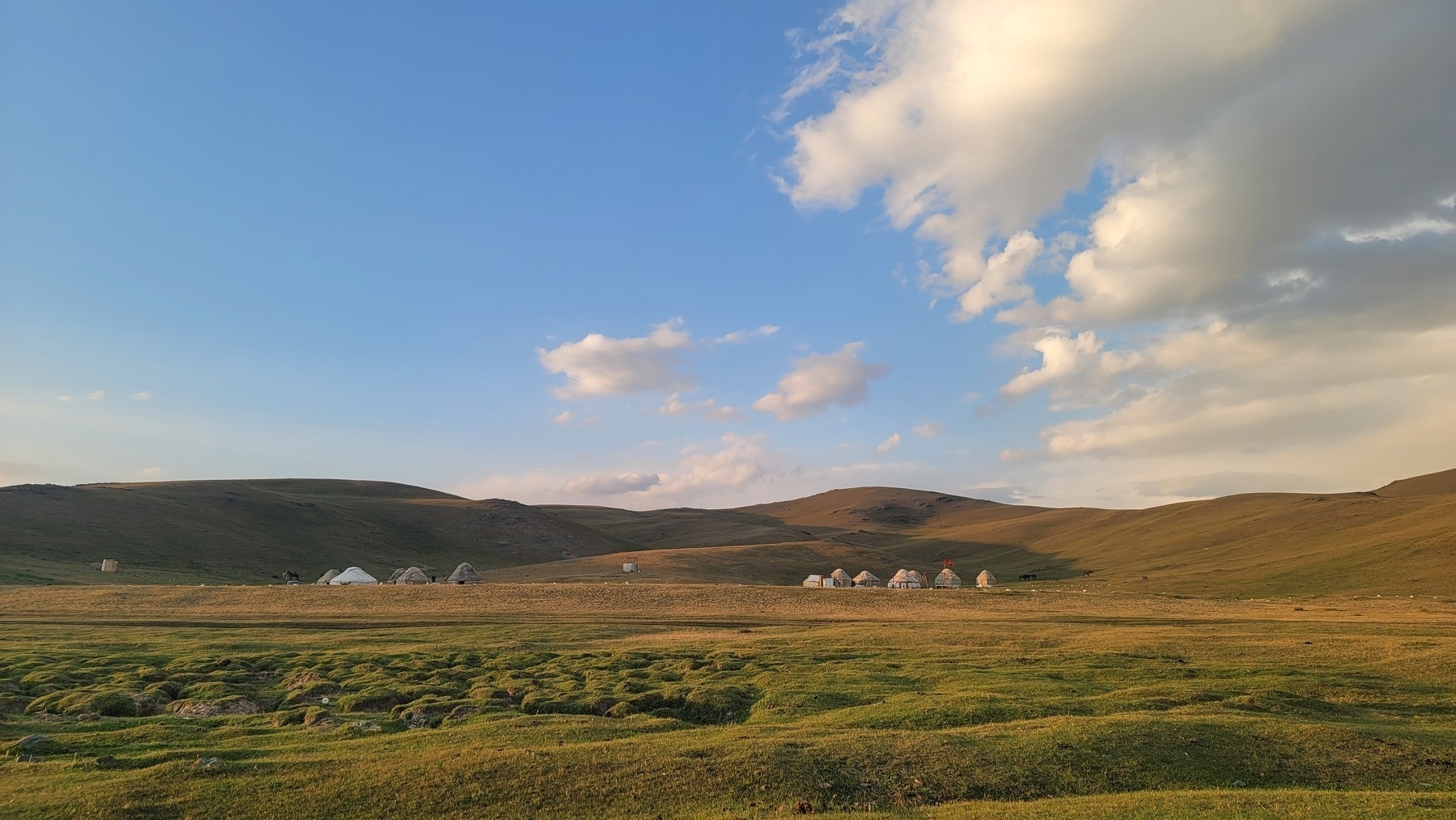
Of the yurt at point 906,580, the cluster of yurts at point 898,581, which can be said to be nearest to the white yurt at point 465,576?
the cluster of yurts at point 898,581

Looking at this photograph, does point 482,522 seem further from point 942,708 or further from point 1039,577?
point 942,708

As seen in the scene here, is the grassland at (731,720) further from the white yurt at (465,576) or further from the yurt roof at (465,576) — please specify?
the yurt roof at (465,576)

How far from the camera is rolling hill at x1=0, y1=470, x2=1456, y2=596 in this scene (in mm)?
98875

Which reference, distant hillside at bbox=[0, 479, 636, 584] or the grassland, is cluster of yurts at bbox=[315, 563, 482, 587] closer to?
distant hillside at bbox=[0, 479, 636, 584]

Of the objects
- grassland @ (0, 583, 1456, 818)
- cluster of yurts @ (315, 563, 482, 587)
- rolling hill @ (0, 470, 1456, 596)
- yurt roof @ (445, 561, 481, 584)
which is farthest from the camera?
rolling hill @ (0, 470, 1456, 596)

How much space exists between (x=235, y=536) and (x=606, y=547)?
278 ft

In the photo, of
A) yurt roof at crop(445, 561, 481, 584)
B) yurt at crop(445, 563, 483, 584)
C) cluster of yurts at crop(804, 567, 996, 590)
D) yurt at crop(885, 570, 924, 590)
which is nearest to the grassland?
yurt at crop(445, 563, 483, 584)

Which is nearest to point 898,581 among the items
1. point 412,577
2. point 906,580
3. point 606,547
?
point 906,580

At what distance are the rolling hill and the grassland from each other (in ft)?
181

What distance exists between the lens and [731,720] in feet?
76.5

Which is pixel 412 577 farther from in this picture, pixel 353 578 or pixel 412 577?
pixel 353 578

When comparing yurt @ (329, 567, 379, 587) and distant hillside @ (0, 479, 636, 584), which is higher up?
distant hillside @ (0, 479, 636, 584)

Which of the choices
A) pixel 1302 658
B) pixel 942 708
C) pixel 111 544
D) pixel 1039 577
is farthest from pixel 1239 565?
pixel 111 544

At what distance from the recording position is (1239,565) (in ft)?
370
